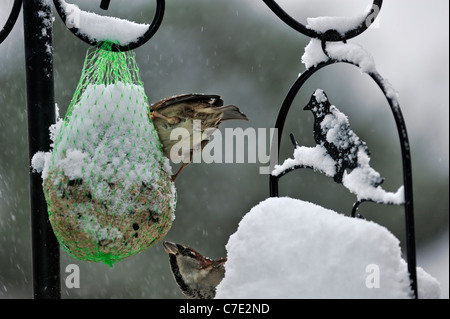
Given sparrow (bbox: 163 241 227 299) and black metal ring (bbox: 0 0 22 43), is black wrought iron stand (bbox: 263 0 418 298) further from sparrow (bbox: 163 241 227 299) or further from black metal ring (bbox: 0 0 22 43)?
black metal ring (bbox: 0 0 22 43)

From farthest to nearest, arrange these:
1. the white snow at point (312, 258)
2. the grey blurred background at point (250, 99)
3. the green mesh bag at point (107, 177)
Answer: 1. the grey blurred background at point (250, 99)
2. the green mesh bag at point (107, 177)
3. the white snow at point (312, 258)

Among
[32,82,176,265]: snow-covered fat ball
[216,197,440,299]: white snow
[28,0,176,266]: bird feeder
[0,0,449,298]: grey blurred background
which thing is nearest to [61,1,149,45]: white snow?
[28,0,176,266]: bird feeder

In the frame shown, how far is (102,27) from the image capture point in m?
1.39

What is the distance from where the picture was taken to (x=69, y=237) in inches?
53.5

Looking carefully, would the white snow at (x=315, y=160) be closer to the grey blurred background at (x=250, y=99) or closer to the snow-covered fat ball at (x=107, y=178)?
the snow-covered fat ball at (x=107, y=178)

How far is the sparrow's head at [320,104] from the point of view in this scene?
136 centimetres

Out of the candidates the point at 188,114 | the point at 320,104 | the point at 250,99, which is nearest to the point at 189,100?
the point at 188,114

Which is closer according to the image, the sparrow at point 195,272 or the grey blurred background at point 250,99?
the sparrow at point 195,272

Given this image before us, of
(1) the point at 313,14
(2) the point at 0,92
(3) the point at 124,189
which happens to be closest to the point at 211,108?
(3) the point at 124,189

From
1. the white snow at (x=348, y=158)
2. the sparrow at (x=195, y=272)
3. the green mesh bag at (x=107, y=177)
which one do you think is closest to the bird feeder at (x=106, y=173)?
the green mesh bag at (x=107, y=177)

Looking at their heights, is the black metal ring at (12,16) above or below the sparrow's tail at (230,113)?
above
